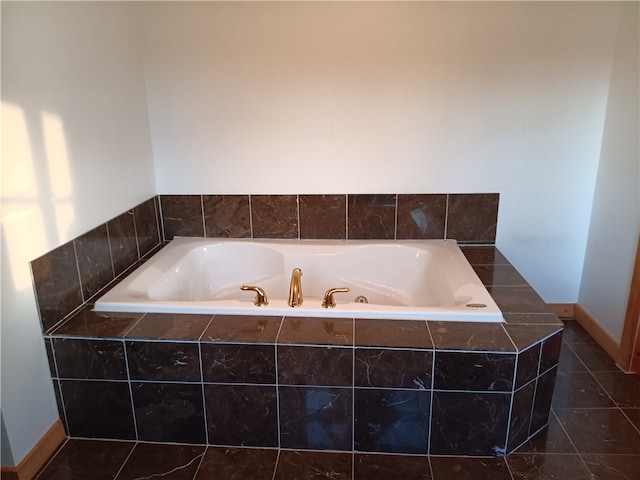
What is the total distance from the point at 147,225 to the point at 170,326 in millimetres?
1019

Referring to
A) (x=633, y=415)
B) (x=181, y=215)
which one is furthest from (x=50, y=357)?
(x=633, y=415)

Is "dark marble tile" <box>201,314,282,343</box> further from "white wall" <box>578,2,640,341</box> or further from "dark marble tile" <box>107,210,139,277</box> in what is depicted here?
"white wall" <box>578,2,640,341</box>

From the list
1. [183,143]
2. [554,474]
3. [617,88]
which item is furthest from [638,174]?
[183,143]

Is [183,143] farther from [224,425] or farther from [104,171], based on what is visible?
[224,425]

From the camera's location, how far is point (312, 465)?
1838mm

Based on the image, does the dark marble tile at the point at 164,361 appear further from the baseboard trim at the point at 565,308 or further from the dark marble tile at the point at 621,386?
the baseboard trim at the point at 565,308

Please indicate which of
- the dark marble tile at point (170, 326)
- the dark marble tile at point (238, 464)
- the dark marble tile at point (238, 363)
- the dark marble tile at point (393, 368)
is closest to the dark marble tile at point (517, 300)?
the dark marble tile at point (393, 368)

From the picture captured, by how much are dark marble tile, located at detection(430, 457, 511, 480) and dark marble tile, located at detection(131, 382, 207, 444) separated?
36.4 inches

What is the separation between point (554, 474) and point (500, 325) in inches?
22.3

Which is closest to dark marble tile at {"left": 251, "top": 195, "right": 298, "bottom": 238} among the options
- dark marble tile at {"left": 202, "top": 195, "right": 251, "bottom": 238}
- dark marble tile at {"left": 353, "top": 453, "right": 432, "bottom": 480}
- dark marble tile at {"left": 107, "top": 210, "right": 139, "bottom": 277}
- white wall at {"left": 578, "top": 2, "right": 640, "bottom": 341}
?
dark marble tile at {"left": 202, "top": 195, "right": 251, "bottom": 238}

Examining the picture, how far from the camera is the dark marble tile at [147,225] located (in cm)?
265

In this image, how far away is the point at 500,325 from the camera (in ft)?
6.26

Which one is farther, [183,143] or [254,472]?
[183,143]

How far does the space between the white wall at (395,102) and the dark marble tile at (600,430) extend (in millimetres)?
1026
